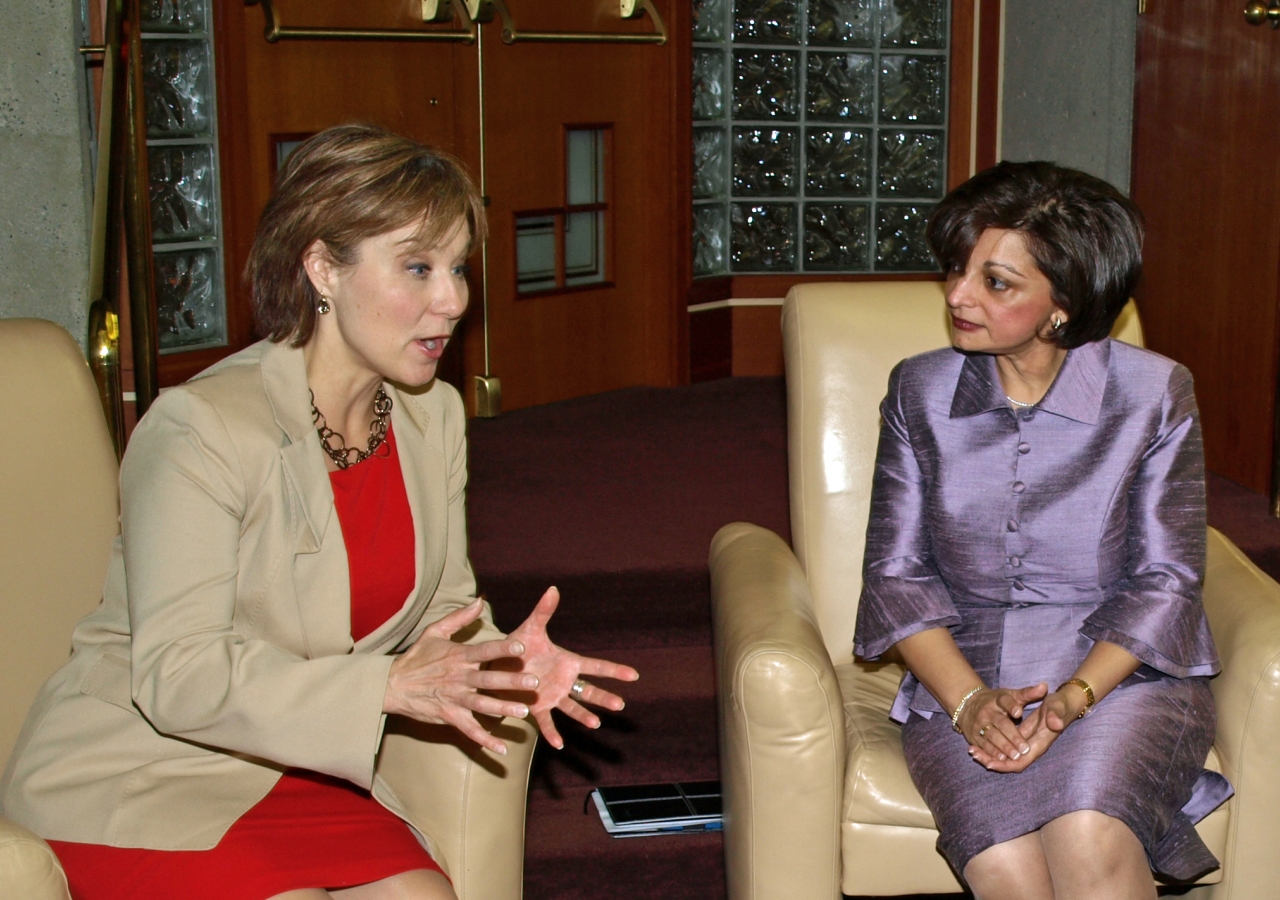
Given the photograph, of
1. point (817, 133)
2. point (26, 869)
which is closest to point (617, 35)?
point (817, 133)

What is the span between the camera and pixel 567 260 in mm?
4367

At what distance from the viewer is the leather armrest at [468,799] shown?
176 cm

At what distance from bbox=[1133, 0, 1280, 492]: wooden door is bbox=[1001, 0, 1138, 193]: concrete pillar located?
0.08 meters

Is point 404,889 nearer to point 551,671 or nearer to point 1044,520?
point 551,671

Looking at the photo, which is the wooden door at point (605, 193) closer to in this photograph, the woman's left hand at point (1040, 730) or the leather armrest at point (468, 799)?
the leather armrest at point (468, 799)

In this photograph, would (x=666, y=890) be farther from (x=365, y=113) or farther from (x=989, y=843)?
(x=365, y=113)

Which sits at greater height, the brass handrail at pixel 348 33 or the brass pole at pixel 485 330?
the brass handrail at pixel 348 33

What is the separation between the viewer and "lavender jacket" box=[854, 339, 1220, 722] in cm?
197

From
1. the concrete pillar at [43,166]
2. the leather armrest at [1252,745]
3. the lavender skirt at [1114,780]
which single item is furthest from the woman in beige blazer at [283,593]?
the concrete pillar at [43,166]

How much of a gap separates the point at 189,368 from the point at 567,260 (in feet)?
4.31

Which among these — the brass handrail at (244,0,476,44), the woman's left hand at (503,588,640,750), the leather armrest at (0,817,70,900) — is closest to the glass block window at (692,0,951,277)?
the brass handrail at (244,0,476,44)

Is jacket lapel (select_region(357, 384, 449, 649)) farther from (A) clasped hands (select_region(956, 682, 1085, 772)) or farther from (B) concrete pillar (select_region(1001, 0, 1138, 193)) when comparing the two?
(B) concrete pillar (select_region(1001, 0, 1138, 193))

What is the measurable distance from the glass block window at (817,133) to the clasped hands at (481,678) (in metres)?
3.16

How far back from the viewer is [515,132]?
4082mm
